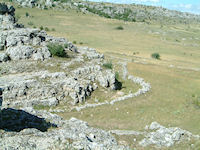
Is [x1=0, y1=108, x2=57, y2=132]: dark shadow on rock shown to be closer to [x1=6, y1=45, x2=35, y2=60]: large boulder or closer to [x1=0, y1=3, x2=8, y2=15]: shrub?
[x1=6, y1=45, x2=35, y2=60]: large boulder

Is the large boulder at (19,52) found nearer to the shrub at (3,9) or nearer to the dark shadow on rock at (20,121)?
the dark shadow on rock at (20,121)

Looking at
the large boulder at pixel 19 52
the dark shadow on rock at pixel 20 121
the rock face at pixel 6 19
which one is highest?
the rock face at pixel 6 19

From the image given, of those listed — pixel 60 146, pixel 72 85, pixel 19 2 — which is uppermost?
pixel 19 2

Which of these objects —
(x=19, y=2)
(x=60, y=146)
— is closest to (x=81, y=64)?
(x=60, y=146)

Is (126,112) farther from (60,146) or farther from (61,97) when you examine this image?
(60,146)


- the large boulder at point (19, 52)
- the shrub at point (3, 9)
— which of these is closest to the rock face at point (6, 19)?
the shrub at point (3, 9)

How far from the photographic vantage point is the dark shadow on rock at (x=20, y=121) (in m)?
13.6

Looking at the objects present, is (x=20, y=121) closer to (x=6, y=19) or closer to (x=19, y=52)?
(x=19, y=52)

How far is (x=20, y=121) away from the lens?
47.6ft

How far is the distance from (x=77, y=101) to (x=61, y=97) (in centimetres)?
189

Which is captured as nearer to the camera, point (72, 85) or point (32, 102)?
point (32, 102)

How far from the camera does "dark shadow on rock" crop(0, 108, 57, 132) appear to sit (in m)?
13.6

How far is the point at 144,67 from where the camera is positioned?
4231 centimetres

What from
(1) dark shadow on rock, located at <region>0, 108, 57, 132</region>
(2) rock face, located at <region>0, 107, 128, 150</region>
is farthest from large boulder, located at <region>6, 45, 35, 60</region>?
(1) dark shadow on rock, located at <region>0, 108, 57, 132</region>
